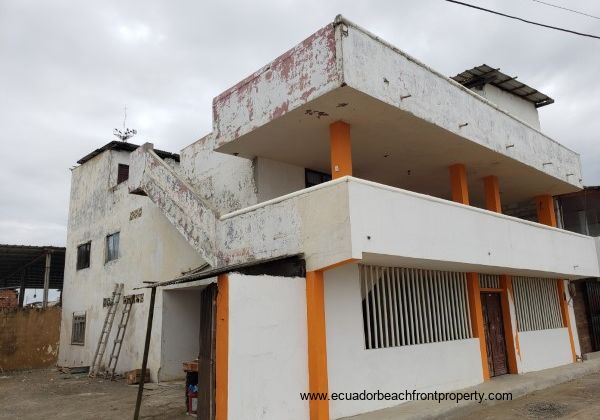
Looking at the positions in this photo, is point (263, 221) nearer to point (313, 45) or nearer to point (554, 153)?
point (313, 45)

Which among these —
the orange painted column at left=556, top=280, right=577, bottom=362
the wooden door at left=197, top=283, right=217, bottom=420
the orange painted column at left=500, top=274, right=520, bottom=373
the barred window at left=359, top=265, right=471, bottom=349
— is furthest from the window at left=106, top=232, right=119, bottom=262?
the orange painted column at left=556, top=280, right=577, bottom=362

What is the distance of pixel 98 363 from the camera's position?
49.5 ft

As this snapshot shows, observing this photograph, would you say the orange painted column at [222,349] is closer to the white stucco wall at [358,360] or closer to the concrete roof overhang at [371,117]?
the white stucco wall at [358,360]

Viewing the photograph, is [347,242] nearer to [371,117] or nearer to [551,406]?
[371,117]

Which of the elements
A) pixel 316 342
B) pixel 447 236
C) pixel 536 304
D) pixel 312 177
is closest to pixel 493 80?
pixel 536 304

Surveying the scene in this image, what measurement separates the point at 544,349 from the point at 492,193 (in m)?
4.71

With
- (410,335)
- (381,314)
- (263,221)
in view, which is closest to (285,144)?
(263,221)

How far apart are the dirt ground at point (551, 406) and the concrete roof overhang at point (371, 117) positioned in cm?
560

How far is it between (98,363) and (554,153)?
608 inches

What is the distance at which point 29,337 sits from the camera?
1848cm

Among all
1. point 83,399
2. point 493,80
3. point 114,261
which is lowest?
point 83,399

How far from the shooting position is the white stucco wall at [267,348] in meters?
6.79

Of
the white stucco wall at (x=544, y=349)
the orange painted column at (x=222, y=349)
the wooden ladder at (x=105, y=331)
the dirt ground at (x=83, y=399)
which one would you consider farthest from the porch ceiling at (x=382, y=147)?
the wooden ladder at (x=105, y=331)

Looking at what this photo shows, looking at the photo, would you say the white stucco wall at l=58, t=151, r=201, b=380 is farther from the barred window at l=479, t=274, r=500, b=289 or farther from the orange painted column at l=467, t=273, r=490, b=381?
the barred window at l=479, t=274, r=500, b=289
